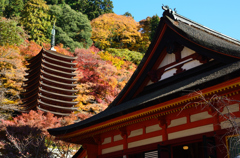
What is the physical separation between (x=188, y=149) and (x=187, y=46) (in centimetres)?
285

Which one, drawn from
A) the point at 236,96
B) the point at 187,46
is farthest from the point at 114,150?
the point at 236,96

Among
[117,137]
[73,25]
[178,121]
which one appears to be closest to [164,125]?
[178,121]

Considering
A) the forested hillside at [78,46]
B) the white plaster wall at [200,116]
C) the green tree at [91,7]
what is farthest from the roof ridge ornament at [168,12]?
the green tree at [91,7]

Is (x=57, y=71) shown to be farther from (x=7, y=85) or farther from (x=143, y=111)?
(x=143, y=111)

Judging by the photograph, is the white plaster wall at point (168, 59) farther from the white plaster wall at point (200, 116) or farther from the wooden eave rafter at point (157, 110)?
the white plaster wall at point (200, 116)

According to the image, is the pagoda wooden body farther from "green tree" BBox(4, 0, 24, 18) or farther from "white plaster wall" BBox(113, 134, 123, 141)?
"green tree" BBox(4, 0, 24, 18)

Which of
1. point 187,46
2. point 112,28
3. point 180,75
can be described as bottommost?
point 180,75

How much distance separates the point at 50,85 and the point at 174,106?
21.2 meters

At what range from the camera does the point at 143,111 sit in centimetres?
706

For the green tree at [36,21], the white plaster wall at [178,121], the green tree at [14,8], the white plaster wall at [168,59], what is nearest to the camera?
the white plaster wall at [178,121]

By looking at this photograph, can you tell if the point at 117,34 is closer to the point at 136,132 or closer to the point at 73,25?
the point at 73,25

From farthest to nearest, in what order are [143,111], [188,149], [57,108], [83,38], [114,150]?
[83,38] < [57,108] < [114,150] < [188,149] < [143,111]

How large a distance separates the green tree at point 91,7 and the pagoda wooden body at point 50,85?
88.6 feet

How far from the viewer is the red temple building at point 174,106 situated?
5.97 meters
